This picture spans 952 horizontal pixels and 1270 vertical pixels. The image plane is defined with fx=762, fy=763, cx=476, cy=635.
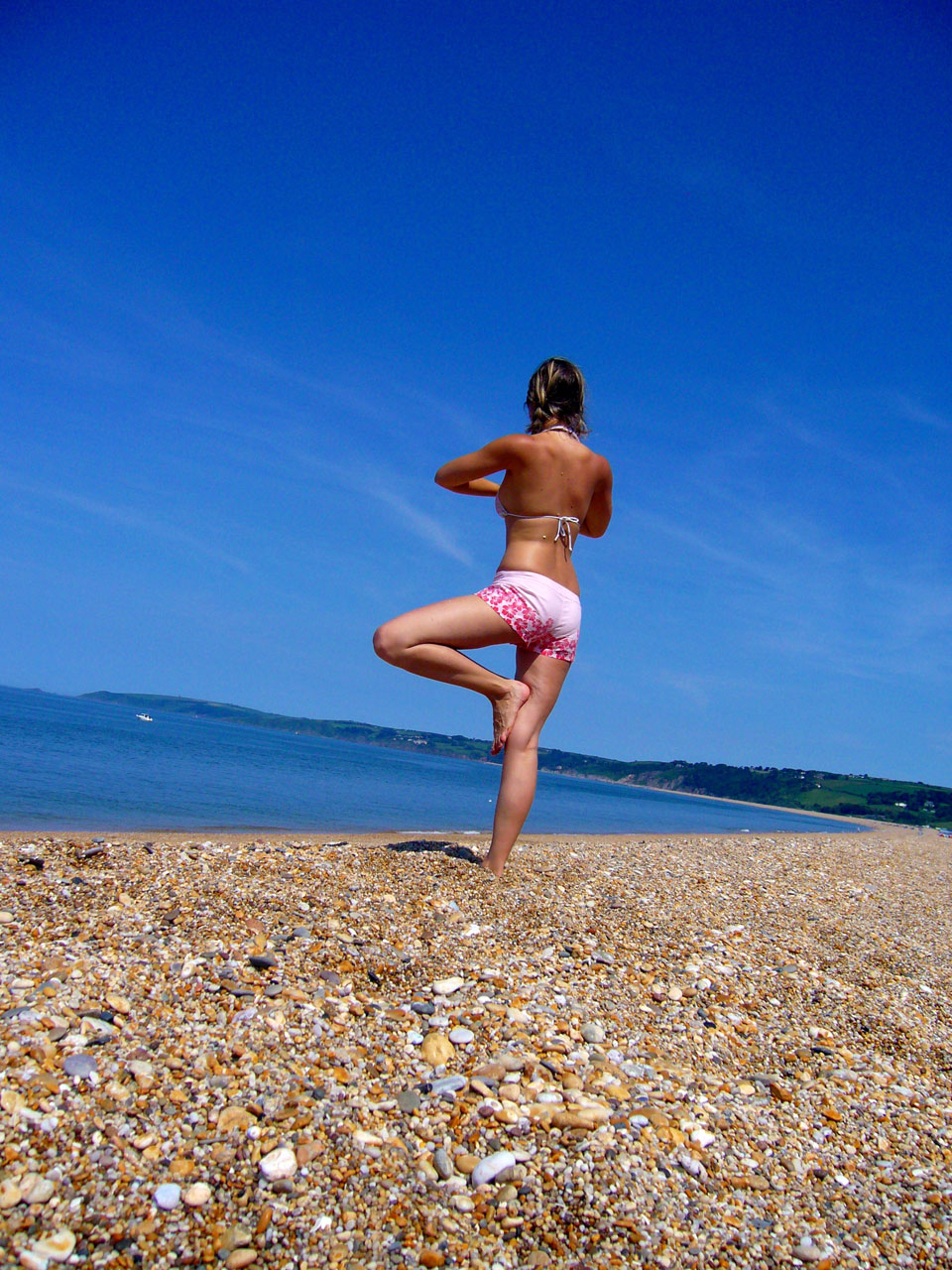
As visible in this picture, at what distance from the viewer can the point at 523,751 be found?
466 centimetres

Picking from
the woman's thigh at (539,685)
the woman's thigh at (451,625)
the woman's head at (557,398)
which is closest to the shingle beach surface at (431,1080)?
the woman's thigh at (539,685)

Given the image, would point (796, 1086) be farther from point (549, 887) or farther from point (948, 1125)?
point (549, 887)

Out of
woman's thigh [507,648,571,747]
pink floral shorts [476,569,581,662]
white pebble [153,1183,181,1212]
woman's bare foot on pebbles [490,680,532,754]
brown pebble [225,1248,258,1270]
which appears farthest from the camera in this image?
woman's thigh [507,648,571,747]

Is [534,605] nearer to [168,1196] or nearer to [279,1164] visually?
[279,1164]

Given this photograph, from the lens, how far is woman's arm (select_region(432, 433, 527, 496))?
461cm

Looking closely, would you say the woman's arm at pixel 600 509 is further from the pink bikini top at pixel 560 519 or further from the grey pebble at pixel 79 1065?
the grey pebble at pixel 79 1065

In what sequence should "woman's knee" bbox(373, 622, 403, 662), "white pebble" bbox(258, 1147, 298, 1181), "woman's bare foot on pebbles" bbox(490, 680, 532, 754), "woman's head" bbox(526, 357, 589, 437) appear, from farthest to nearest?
1. "woman's head" bbox(526, 357, 589, 437)
2. "woman's bare foot on pebbles" bbox(490, 680, 532, 754)
3. "woman's knee" bbox(373, 622, 403, 662)
4. "white pebble" bbox(258, 1147, 298, 1181)

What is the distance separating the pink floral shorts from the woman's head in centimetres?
102

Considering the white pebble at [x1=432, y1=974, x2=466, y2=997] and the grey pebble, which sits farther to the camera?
the white pebble at [x1=432, y1=974, x2=466, y2=997]

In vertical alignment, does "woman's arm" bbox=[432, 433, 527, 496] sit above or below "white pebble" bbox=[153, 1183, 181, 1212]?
above

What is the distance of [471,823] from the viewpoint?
1394cm

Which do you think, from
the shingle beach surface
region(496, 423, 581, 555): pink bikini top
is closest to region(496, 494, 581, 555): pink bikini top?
region(496, 423, 581, 555): pink bikini top

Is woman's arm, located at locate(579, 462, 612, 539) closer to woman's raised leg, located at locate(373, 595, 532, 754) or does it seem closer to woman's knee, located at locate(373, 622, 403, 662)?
woman's raised leg, located at locate(373, 595, 532, 754)

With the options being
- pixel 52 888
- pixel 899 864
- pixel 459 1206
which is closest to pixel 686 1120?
pixel 459 1206
